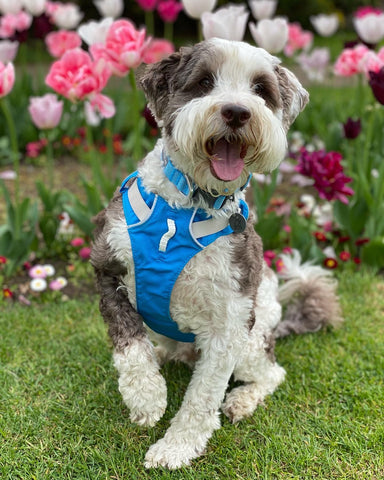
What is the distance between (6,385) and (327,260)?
→ 8.63 ft

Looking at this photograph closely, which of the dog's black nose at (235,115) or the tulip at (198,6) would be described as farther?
the tulip at (198,6)

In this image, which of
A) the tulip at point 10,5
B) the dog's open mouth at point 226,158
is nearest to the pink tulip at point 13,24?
the tulip at point 10,5

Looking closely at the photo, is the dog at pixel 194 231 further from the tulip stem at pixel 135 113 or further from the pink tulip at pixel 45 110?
the pink tulip at pixel 45 110

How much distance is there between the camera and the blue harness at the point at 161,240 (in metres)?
2.54

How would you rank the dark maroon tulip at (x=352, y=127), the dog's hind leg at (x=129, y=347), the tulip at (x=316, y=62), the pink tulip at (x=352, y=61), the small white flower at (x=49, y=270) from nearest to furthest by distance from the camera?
the dog's hind leg at (x=129, y=347) < the small white flower at (x=49, y=270) < the dark maroon tulip at (x=352, y=127) < the pink tulip at (x=352, y=61) < the tulip at (x=316, y=62)

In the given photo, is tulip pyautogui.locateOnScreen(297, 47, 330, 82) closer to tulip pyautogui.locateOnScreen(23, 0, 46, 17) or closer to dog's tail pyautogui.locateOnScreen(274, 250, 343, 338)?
tulip pyautogui.locateOnScreen(23, 0, 46, 17)

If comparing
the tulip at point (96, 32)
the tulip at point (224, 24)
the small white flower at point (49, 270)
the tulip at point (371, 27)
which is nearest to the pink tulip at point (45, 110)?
the tulip at point (96, 32)

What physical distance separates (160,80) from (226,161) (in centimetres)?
49

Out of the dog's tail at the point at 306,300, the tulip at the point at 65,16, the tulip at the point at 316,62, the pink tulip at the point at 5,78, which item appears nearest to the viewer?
the pink tulip at the point at 5,78

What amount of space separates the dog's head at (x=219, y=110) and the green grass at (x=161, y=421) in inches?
53.5

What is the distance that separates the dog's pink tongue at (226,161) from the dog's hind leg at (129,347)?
0.65 m

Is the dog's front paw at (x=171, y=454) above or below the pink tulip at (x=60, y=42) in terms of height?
below

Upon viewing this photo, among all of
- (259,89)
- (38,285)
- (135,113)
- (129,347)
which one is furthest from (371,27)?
(129,347)

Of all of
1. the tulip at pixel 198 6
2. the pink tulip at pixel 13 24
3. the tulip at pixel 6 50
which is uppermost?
the tulip at pixel 198 6
